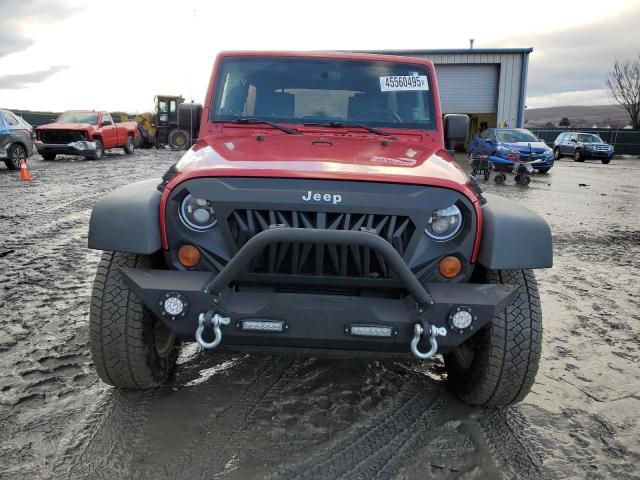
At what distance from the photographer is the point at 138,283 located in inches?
90.4

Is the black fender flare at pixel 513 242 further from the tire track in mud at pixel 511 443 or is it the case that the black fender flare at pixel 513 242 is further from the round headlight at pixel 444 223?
the tire track in mud at pixel 511 443

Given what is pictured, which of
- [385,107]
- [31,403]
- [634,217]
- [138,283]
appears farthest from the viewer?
[634,217]

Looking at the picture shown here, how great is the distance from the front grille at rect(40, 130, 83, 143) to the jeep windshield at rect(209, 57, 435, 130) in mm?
16081

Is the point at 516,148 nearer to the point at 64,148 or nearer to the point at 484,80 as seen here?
the point at 484,80

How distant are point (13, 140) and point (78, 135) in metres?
4.42

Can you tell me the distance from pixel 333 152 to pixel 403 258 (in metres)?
0.79

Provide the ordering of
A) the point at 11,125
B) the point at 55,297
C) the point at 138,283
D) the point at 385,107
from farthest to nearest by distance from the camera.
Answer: the point at 11,125 < the point at 55,297 < the point at 385,107 < the point at 138,283

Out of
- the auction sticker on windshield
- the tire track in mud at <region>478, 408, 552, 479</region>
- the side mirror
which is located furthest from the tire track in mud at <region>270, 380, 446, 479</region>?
the auction sticker on windshield

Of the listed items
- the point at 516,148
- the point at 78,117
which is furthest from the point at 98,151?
the point at 516,148

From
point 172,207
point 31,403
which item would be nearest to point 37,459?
point 31,403

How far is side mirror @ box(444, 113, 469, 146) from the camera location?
388 cm

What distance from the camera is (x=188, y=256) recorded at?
2477mm

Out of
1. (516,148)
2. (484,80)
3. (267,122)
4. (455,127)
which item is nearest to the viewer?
(267,122)

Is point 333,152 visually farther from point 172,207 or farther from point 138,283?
point 138,283
